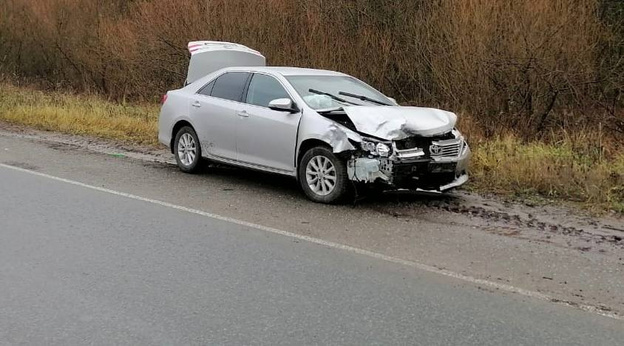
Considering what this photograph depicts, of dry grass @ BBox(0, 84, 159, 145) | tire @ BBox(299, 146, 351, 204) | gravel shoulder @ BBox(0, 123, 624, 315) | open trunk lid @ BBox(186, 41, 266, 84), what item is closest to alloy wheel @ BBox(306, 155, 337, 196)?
tire @ BBox(299, 146, 351, 204)

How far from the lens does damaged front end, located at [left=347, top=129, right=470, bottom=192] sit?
7.38 metres

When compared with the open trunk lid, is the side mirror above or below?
below

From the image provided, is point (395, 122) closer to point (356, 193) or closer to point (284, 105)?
point (356, 193)

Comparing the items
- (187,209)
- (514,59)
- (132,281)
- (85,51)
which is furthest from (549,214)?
(85,51)

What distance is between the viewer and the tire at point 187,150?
961cm

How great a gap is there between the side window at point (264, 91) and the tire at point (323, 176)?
0.96 m

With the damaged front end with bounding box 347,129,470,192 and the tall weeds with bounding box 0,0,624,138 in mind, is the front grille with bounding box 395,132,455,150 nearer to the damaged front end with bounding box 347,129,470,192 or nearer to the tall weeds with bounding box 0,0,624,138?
the damaged front end with bounding box 347,129,470,192

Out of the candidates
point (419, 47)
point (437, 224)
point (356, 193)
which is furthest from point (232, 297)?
point (419, 47)

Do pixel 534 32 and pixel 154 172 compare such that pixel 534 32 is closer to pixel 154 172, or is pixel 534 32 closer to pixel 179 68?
pixel 154 172

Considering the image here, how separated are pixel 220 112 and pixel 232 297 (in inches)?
184

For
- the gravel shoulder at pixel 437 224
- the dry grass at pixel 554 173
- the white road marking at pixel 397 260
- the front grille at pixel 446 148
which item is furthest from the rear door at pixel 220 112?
the dry grass at pixel 554 173

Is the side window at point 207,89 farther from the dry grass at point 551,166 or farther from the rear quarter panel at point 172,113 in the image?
the dry grass at point 551,166

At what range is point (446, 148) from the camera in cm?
780

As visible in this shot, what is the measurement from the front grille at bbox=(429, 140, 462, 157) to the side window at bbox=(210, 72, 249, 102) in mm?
2770
